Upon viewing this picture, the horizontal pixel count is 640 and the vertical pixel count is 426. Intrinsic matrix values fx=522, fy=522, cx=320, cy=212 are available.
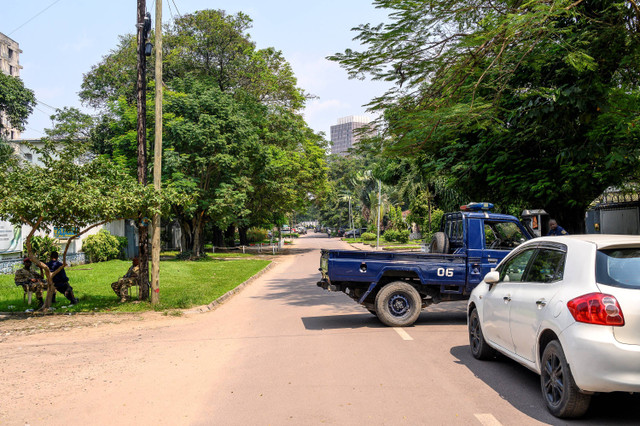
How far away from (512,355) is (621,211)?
1812 centimetres

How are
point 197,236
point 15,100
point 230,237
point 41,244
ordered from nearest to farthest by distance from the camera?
point 41,244 → point 197,236 → point 15,100 → point 230,237

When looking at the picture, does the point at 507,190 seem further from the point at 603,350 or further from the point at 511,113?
the point at 603,350

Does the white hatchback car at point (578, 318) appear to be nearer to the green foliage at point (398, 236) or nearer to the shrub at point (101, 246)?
the shrub at point (101, 246)

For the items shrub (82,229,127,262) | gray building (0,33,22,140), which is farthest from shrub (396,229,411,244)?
gray building (0,33,22,140)

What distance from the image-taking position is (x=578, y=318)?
177 inches

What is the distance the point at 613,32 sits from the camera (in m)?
10.6

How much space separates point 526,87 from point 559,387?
9.39 metres

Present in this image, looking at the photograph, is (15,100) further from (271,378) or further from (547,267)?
(547,267)

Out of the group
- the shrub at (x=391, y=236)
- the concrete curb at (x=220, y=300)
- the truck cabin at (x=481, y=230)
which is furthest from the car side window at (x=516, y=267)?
the shrub at (x=391, y=236)

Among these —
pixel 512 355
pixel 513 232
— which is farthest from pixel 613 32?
pixel 512 355

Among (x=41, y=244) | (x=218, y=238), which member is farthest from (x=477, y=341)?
(x=218, y=238)

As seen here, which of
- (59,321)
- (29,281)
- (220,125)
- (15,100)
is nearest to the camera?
(59,321)

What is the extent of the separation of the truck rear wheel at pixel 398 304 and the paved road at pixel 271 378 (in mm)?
267

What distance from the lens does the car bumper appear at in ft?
13.9
